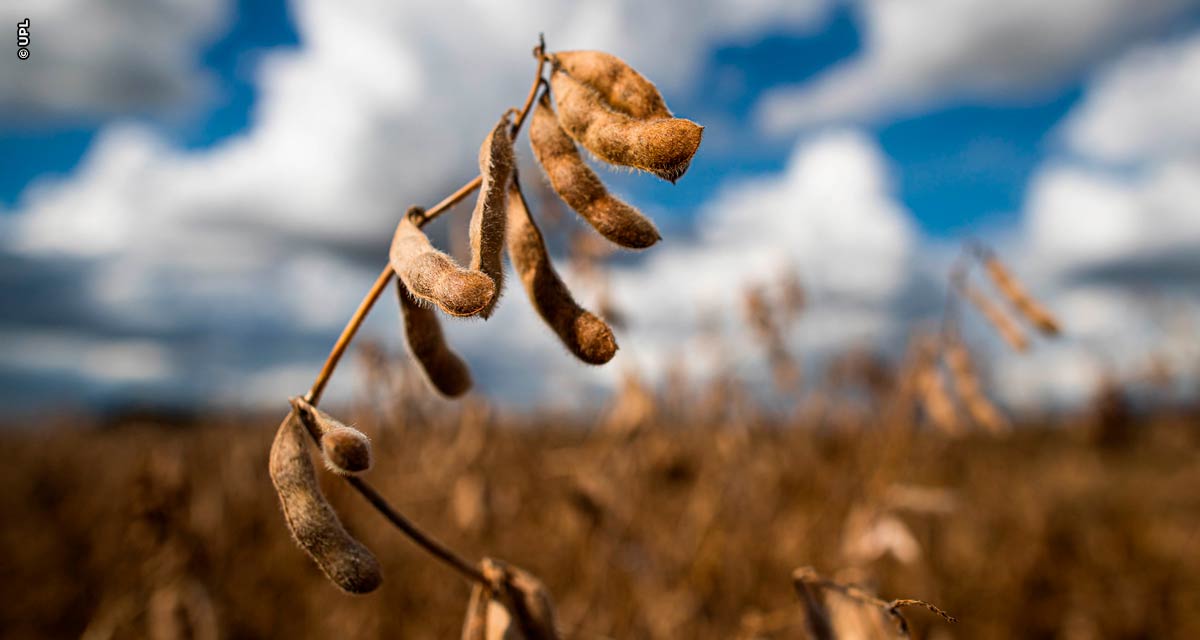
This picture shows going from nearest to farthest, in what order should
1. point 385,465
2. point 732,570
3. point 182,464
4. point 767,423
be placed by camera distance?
1. point 182,464
2. point 732,570
3. point 385,465
4. point 767,423

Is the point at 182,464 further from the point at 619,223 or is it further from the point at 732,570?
the point at 732,570

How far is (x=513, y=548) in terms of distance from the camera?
17.3 ft

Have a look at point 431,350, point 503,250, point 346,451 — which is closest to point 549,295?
point 503,250

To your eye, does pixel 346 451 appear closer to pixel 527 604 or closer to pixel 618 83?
pixel 527 604

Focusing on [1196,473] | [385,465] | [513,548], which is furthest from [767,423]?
[1196,473]

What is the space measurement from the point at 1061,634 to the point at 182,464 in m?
5.53

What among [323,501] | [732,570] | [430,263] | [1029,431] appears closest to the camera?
[430,263]

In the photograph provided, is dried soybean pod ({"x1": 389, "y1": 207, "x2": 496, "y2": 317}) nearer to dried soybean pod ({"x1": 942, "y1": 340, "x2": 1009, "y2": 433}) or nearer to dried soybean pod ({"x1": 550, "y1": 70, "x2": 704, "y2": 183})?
dried soybean pod ({"x1": 550, "y1": 70, "x2": 704, "y2": 183})

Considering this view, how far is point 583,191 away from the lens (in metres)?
1.20

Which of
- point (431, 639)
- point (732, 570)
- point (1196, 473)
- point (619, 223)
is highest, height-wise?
point (1196, 473)

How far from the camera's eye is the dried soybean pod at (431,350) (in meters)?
1.32

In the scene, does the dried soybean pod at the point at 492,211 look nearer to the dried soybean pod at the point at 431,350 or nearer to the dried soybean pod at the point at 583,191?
the dried soybean pod at the point at 583,191

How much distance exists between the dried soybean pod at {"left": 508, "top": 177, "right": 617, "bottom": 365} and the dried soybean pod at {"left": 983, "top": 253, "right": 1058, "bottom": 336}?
2103 millimetres

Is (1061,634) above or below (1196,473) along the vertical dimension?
below
